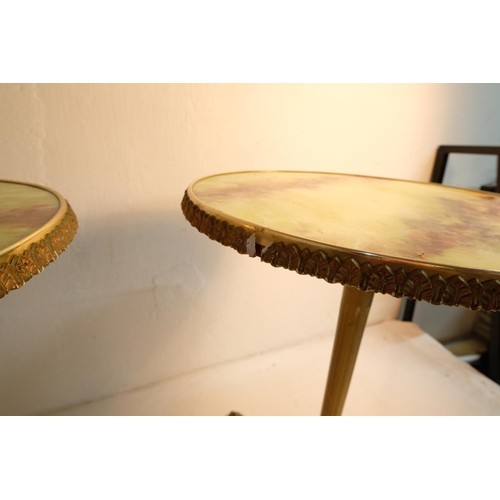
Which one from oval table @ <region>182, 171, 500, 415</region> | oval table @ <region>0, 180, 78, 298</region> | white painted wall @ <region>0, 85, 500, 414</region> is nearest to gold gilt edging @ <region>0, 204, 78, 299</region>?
oval table @ <region>0, 180, 78, 298</region>

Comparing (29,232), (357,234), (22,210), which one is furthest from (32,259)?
(357,234)

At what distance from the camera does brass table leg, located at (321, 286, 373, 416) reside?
2.12 feet

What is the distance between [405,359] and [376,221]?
915 mm

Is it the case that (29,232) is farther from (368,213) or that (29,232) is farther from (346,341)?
(346,341)

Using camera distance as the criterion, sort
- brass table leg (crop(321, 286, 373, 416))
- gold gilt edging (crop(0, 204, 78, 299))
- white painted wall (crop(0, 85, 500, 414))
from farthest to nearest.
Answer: white painted wall (crop(0, 85, 500, 414)) < brass table leg (crop(321, 286, 373, 416)) < gold gilt edging (crop(0, 204, 78, 299))

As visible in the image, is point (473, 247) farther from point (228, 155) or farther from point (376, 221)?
point (228, 155)

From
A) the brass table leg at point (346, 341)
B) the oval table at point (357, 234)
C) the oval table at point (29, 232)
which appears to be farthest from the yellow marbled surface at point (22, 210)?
the brass table leg at point (346, 341)

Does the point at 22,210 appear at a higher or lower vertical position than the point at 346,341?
higher

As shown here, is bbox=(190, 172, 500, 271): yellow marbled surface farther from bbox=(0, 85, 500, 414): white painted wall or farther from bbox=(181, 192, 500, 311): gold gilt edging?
bbox=(0, 85, 500, 414): white painted wall

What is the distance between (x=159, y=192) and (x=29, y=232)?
0.53 meters

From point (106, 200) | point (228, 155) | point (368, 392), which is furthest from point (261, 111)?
point (368, 392)

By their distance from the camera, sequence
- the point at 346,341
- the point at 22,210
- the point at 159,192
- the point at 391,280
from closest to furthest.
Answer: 1. the point at 391,280
2. the point at 22,210
3. the point at 346,341
4. the point at 159,192

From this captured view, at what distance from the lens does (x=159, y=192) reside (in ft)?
2.92

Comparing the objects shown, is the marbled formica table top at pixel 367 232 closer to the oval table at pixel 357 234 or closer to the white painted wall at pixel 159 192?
the oval table at pixel 357 234
